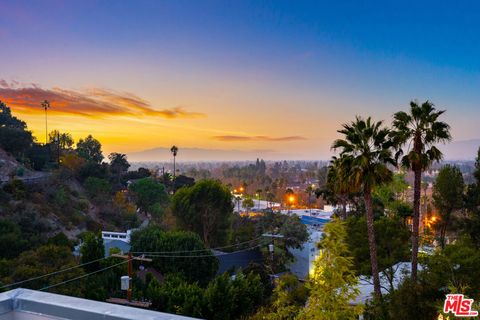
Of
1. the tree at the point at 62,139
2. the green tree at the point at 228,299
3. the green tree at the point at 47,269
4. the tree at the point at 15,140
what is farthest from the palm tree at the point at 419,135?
the tree at the point at 62,139

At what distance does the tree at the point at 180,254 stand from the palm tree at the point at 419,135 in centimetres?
1455

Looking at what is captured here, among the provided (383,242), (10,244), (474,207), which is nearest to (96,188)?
(10,244)

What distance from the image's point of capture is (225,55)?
4094 centimetres

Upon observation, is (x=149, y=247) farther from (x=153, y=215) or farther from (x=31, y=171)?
(x=31, y=171)

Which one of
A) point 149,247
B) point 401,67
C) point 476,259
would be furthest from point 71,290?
point 401,67

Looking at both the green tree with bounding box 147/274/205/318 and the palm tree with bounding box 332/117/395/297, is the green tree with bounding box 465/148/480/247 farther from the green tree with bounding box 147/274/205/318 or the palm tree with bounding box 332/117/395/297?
the green tree with bounding box 147/274/205/318

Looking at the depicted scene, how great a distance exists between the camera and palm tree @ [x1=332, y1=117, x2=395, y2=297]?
13.8m

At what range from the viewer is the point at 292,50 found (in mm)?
41781

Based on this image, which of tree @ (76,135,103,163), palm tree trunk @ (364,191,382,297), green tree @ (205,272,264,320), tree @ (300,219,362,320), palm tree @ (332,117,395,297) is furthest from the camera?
tree @ (76,135,103,163)

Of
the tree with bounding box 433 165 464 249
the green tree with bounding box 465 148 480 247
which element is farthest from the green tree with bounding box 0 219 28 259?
the green tree with bounding box 465 148 480 247

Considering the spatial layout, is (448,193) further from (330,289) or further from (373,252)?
(330,289)

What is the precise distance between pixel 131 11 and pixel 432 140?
78.2ft

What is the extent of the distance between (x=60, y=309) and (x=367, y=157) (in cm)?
1312

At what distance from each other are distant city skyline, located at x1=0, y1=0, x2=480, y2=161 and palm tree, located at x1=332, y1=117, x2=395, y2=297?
910 cm
